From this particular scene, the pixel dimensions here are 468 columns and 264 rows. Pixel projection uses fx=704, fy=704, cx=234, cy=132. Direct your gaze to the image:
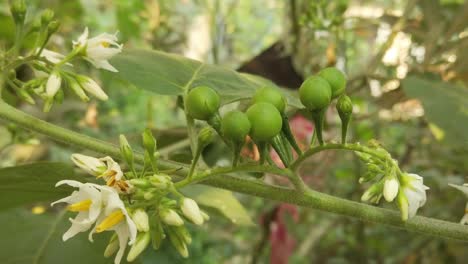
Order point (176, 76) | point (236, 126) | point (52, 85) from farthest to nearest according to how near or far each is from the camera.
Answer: point (176, 76)
point (52, 85)
point (236, 126)

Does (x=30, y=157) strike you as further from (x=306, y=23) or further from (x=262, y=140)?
(x=262, y=140)

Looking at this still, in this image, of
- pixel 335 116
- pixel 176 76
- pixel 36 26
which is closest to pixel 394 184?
pixel 176 76

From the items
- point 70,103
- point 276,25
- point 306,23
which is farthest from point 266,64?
point 276,25

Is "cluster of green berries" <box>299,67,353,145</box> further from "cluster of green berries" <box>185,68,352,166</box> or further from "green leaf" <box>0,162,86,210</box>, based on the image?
"green leaf" <box>0,162,86,210</box>

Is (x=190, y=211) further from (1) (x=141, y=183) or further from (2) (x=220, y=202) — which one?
(2) (x=220, y=202)

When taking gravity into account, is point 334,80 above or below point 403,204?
above

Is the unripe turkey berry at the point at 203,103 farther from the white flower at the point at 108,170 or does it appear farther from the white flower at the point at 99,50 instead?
the white flower at the point at 99,50
